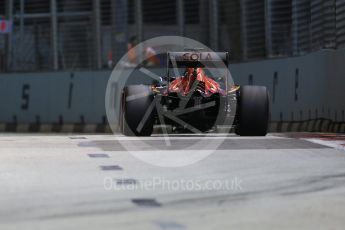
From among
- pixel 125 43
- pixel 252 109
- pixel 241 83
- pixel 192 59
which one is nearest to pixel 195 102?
A: pixel 192 59

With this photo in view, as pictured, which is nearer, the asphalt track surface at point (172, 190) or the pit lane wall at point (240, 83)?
the asphalt track surface at point (172, 190)

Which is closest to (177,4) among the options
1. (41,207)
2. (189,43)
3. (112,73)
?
(189,43)

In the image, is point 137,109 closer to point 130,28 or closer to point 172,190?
point 172,190

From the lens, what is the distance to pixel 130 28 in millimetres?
20703

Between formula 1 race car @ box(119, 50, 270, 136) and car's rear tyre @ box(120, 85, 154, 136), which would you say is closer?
formula 1 race car @ box(119, 50, 270, 136)

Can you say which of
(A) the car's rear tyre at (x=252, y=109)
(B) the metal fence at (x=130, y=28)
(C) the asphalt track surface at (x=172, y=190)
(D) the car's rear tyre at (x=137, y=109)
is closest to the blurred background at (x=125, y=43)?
(B) the metal fence at (x=130, y=28)

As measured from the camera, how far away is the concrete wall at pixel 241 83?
614 inches

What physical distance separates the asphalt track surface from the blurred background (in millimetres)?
7578

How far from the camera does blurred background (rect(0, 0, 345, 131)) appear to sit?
658 inches

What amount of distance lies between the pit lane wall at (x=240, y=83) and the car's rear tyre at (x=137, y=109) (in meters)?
4.74

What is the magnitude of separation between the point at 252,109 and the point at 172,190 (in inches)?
227

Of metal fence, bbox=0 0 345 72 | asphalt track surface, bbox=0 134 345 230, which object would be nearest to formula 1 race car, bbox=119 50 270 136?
asphalt track surface, bbox=0 134 345 230

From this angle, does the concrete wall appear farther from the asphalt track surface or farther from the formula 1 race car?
the asphalt track surface

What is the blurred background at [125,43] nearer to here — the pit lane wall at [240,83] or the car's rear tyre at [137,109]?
the pit lane wall at [240,83]
